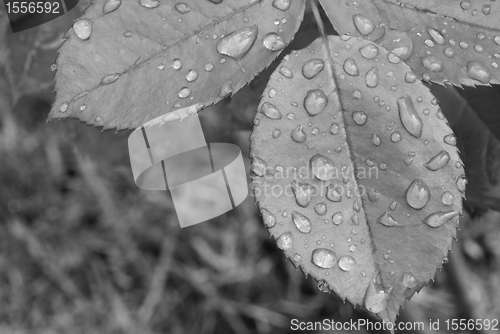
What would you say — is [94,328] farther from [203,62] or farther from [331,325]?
[203,62]

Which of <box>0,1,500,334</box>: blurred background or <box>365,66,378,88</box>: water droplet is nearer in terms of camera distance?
<box>365,66,378,88</box>: water droplet

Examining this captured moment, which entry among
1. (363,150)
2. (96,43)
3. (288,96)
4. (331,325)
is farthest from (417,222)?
(331,325)

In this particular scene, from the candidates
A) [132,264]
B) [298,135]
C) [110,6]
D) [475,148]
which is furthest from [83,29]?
[132,264]

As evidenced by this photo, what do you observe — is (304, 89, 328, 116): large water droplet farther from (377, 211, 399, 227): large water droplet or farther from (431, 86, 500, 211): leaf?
(431, 86, 500, 211): leaf

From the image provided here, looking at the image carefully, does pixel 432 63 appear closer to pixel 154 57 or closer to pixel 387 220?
pixel 387 220

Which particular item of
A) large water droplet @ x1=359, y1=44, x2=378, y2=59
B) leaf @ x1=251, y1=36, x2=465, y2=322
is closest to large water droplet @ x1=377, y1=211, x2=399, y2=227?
leaf @ x1=251, y1=36, x2=465, y2=322

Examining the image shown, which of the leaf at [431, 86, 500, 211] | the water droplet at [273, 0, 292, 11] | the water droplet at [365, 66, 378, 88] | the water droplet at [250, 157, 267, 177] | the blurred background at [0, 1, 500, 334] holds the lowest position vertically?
the blurred background at [0, 1, 500, 334]
